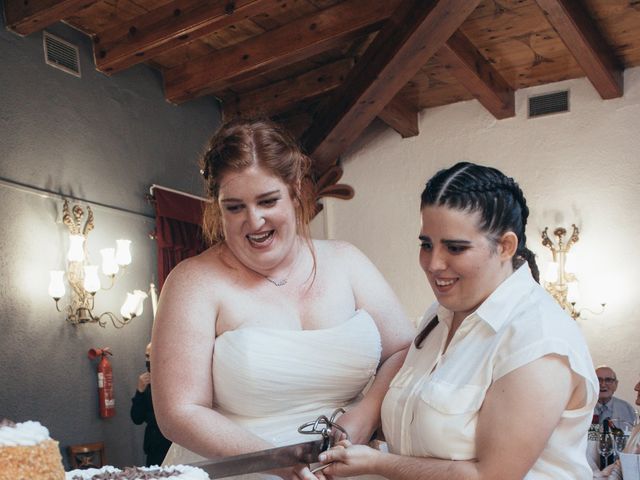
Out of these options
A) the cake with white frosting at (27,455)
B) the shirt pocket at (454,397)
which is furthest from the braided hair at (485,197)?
the cake with white frosting at (27,455)

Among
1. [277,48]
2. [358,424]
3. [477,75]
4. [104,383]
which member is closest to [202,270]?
[358,424]

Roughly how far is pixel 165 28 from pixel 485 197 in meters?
4.81

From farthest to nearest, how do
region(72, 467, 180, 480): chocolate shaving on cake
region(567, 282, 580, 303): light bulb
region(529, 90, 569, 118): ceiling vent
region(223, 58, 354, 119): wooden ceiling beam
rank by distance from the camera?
region(223, 58, 354, 119): wooden ceiling beam, region(529, 90, 569, 118): ceiling vent, region(567, 282, 580, 303): light bulb, region(72, 467, 180, 480): chocolate shaving on cake

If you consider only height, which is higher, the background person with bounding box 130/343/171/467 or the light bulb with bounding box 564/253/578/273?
the light bulb with bounding box 564/253/578/273

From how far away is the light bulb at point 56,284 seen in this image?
5.49 m

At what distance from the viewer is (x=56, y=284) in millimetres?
5496

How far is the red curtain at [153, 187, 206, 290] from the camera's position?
6.74 meters

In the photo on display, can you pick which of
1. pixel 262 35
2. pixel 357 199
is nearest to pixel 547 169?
pixel 357 199

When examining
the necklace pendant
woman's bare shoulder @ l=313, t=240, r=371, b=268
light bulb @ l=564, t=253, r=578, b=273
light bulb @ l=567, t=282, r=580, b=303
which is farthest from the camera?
light bulb @ l=564, t=253, r=578, b=273

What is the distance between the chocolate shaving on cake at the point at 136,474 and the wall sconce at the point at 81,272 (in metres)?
4.62

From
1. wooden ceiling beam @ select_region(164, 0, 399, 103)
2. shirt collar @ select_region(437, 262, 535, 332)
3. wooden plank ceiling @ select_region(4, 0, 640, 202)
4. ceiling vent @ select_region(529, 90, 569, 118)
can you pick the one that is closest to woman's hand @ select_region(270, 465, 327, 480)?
shirt collar @ select_region(437, 262, 535, 332)

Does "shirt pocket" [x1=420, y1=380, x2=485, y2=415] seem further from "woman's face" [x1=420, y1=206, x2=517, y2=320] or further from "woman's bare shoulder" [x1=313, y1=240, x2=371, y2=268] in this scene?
"woman's bare shoulder" [x1=313, y1=240, x2=371, y2=268]

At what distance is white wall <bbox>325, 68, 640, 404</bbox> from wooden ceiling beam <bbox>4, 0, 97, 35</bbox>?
3.94 meters

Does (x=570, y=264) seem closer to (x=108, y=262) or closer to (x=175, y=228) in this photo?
(x=175, y=228)
